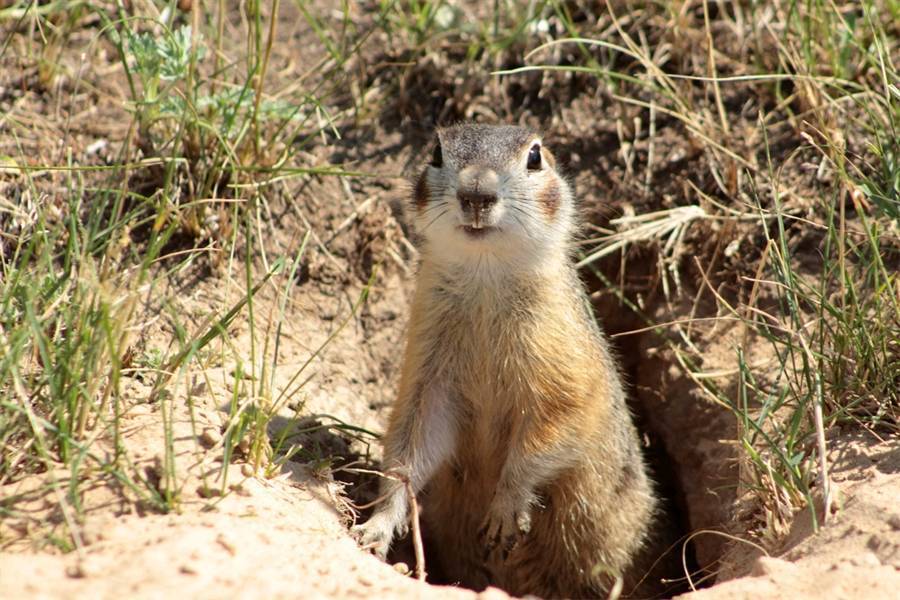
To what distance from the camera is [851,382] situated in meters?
5.05

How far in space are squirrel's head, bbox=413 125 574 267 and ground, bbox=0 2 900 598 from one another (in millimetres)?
740

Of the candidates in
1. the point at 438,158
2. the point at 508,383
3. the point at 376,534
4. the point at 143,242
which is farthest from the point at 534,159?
the point at 143,242

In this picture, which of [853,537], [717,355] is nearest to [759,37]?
[717,355]

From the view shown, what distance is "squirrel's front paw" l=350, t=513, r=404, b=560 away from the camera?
5.03 metres

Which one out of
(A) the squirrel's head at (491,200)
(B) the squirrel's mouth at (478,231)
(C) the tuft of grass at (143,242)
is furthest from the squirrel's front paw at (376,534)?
(B) the squirrel's mouth at (478,231)

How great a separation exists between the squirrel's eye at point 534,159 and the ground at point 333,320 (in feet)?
3.55

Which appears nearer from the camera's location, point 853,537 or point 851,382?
point 853,537

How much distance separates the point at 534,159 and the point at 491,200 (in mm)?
659

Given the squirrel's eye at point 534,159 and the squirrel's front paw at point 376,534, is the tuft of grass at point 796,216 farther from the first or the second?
the squirrel's front paw at point 376,534

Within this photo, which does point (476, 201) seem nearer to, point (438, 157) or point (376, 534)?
point (438, 157)

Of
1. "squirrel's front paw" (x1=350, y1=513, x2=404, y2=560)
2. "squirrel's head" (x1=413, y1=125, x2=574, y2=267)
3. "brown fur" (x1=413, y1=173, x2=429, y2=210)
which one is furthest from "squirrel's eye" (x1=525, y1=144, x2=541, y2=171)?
"squirrel's front paw" (x1=350, y1=513, x2=404, y2=560)

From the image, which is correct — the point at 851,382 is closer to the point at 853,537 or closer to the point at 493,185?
the point at 853,537

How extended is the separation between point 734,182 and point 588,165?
1071mm

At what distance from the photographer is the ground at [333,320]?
3844 mm
